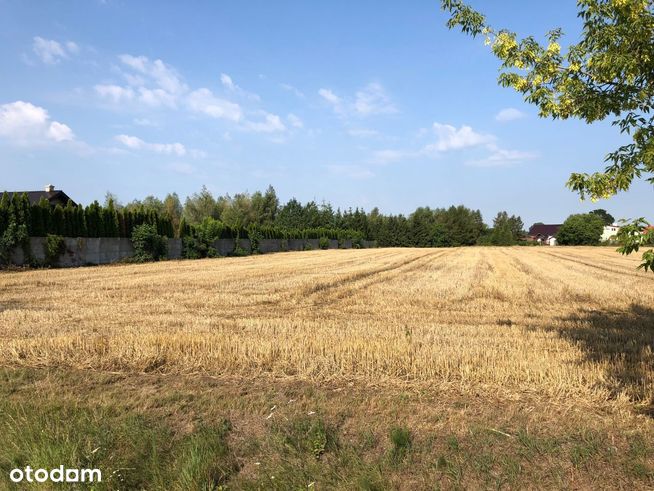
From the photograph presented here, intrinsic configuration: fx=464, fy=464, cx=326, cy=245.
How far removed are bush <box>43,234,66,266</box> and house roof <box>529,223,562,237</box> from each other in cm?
16173

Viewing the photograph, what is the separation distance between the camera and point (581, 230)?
110438 mm

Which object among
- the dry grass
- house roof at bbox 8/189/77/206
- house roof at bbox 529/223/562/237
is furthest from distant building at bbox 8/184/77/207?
house roof at bbox 529/223/562/237

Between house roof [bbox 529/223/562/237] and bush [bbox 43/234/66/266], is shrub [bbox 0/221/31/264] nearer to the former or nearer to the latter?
bush [bbox 43/234/66/266]

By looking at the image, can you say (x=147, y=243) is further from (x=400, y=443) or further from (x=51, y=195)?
(x=400, y=443)

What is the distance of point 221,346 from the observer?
717 centimetres

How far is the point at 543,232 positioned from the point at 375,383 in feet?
580

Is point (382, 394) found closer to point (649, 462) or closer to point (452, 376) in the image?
point (452, 376)

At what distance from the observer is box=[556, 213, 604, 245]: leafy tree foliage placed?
4289 inches

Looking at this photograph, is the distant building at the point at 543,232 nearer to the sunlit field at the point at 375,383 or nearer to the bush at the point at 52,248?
the bush at the point at 52,248

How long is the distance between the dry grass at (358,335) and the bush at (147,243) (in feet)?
57.6

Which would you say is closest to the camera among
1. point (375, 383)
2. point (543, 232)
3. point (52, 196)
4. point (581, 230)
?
point (375, 383)

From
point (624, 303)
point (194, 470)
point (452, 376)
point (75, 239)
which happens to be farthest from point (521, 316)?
point (75, 239)

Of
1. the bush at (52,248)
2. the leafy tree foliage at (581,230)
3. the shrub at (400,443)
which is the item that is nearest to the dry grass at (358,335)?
the shrub at (400,443)

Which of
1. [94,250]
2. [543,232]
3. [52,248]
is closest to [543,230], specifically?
[543,232]
